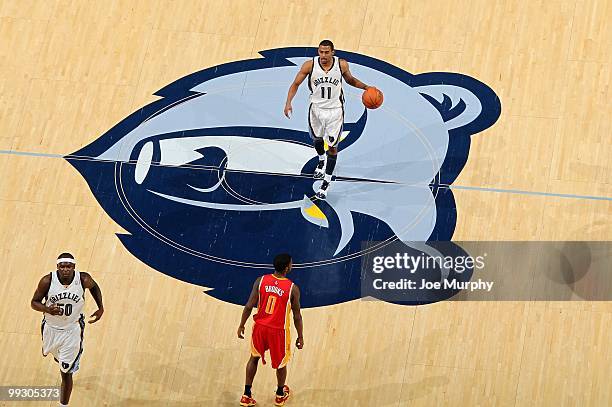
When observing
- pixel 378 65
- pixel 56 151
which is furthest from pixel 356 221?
pixel 56 151

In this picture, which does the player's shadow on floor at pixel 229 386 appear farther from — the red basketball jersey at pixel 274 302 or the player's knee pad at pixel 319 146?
the player's knee pad at pixel 319 146

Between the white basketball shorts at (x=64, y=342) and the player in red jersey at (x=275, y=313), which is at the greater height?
the player in red jersey at (x=275, y=313)

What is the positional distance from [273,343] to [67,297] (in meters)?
1.88

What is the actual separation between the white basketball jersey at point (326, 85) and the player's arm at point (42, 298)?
3.66m

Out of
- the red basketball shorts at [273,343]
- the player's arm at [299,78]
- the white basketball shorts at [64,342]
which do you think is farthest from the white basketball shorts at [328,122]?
the white basketball shorts at [64,342]

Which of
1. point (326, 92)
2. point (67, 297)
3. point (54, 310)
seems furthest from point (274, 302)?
point (326, 92)

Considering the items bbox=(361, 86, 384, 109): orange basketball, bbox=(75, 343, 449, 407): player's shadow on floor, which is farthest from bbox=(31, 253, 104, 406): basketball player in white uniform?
bbox=(361, 86, 384, 109): orange basketball

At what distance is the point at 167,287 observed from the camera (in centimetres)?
1195

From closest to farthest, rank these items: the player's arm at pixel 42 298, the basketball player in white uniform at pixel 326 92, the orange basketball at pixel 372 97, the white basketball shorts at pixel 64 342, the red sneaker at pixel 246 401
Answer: the player's arm at pixel 42 298
the white basketball shorts at pixel 64 342
the red sneaker at pixel 246 401
the basketball player in white uniform at pixel 326 92
the orange basketball at pixel 372 97

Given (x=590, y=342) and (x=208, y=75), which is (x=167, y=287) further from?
(x=590, y=342)

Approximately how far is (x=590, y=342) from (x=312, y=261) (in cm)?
298

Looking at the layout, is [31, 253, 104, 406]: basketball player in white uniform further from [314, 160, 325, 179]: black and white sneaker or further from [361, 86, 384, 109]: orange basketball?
[361, 86, 384, 109]: orange basketball

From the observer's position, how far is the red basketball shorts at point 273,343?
1027 centimetres

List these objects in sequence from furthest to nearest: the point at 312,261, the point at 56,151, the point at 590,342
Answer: the point at 56,151
the point at 312,261
the point at 590,342
